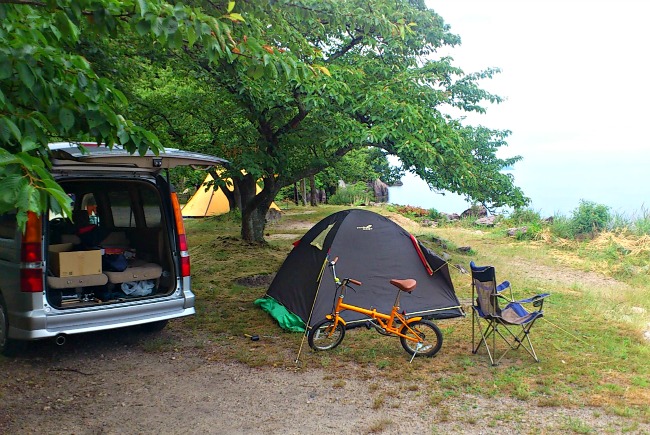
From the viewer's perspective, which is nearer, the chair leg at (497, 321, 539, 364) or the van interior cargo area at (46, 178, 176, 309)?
the van interior cargo area at (46, 178, 176, 309)

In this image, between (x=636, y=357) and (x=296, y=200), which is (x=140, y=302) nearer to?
(x=636, y=357)

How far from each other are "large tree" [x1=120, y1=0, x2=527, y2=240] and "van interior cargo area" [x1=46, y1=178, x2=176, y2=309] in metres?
1.94

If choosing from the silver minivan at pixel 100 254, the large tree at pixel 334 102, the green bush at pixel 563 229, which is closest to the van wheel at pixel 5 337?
the silver minivan at pixel 100 254

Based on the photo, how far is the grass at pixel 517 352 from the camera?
4.48 meters

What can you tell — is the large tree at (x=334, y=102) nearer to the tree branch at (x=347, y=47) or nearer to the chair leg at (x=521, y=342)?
the tree branch at (x=347, y=47)

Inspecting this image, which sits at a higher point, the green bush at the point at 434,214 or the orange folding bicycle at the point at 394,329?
the green bush at the point at 434,214

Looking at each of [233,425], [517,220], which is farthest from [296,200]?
[233,425]

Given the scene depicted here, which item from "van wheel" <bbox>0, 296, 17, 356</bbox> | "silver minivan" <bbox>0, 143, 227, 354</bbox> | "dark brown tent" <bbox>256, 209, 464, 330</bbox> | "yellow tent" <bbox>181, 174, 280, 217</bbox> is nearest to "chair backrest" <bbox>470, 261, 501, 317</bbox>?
"dark brown tent" <bbox>256, 209, 464, 330</bbox>

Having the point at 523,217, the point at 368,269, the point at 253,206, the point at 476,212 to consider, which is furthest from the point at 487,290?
the point at 476,212

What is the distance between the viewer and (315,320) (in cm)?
582

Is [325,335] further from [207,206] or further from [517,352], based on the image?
[207,206]

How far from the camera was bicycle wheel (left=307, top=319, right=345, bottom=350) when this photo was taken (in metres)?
5.42

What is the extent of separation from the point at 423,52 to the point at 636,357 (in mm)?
6435

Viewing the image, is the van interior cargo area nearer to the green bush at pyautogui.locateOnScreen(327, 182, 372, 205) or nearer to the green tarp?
the green tarp
